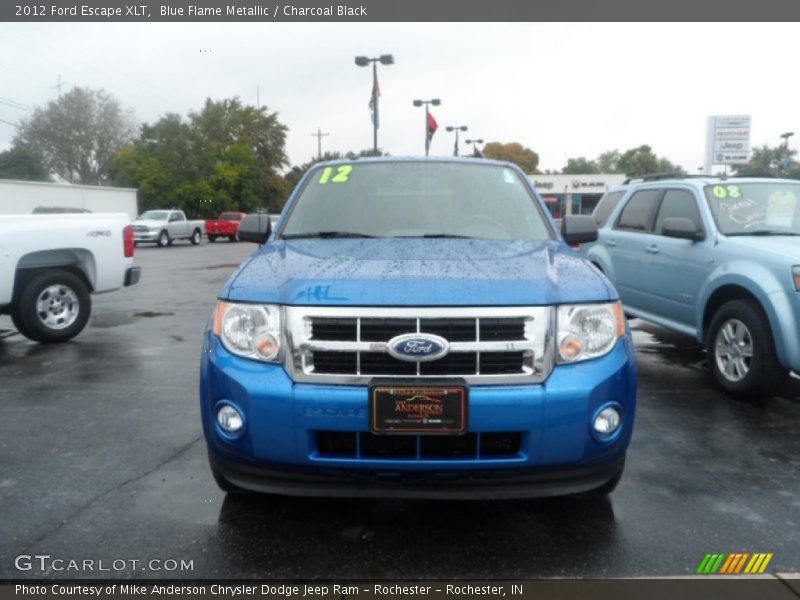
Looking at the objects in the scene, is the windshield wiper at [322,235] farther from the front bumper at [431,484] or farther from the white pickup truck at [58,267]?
the white pickup truck at [58,267]

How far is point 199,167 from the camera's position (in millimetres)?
53000

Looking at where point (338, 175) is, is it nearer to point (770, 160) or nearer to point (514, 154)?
point (770, 160)

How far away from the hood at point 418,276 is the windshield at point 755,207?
10.1 ft

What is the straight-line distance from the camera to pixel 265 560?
9.48ft

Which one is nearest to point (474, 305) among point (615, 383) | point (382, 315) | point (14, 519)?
point (382, 315)

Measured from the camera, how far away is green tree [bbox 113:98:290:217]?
51125 mm

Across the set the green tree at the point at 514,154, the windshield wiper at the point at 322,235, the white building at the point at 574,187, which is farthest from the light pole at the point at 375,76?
the green tree at the point at 514,154

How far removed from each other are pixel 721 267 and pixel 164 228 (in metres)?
30.9

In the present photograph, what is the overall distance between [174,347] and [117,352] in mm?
562

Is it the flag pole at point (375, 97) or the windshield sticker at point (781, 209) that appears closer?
the windshield sticker at point (781, 209)

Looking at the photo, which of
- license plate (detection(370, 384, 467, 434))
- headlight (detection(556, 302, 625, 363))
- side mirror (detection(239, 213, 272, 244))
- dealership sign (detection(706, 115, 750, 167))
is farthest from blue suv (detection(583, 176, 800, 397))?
dealership sign (detection(706, 115, 750, 167))

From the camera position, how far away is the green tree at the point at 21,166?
210ft

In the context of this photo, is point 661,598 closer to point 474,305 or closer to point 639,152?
point 474,305

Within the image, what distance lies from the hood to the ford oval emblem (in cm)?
14
